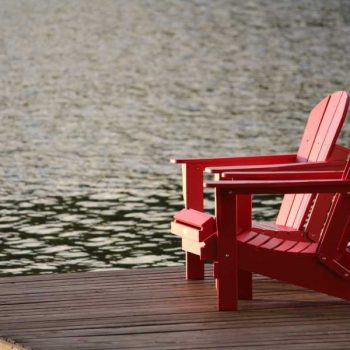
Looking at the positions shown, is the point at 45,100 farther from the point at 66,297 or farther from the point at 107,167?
the point at 66,297

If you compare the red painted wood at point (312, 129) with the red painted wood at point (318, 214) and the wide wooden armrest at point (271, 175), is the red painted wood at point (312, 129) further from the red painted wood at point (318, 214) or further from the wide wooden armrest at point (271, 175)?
the wide wooden armrest at point (271, 175)

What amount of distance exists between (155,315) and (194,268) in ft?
3.04

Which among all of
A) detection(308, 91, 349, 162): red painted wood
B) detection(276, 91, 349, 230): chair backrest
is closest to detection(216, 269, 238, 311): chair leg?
detection(276, 91, 349, 230): chair backrest

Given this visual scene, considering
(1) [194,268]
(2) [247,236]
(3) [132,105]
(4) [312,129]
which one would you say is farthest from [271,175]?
(3) [132,105]

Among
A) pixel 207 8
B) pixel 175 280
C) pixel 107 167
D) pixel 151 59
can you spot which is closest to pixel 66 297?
pixel 175 280

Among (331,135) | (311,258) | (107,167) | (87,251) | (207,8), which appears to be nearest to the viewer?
(311,258)

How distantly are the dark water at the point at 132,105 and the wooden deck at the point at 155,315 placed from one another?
3.56 m

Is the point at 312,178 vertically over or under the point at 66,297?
over

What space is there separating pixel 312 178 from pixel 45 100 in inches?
712

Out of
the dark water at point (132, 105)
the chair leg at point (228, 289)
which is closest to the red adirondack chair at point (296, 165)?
the chair leg at point (228, 289)

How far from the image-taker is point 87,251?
12797 mm

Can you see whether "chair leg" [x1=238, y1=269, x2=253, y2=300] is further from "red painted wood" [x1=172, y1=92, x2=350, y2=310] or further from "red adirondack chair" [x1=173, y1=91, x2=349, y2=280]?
"red adirondack chair" [x1=173, y1=91, x2=349, y2=280]

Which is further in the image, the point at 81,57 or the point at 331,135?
the point at 81,57

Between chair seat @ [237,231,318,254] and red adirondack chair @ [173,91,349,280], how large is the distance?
0.16 m
